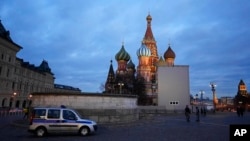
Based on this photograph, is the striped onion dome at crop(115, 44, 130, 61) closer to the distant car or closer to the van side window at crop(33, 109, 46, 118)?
the distant car

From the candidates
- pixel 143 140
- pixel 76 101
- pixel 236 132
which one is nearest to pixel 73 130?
pixel 143 140

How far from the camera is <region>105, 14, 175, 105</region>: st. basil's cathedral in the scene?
85.0 metres

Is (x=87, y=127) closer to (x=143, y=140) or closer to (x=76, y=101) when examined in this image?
(x=143, y=140)

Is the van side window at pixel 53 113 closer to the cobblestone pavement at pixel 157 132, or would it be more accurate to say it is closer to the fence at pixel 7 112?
the cobblestone pavement at pixel 157 132

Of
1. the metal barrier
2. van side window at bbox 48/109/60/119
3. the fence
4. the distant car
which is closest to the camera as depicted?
the distant car

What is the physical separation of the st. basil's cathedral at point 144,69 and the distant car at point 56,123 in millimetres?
65750

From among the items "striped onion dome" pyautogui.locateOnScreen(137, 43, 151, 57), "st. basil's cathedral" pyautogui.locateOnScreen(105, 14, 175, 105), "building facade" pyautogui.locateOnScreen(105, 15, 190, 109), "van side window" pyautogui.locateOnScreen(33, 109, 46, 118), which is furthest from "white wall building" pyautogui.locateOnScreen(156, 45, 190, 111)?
"van side window" pyautogui.locateOnScreen(33, 109, 46, 118)

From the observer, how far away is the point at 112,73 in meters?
99.6

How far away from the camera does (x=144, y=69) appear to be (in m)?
95.3

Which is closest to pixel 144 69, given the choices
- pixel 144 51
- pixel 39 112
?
pixel 144 51

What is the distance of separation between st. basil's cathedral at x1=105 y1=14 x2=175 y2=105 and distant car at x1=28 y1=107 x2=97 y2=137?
216 feet

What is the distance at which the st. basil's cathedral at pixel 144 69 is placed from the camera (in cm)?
8497

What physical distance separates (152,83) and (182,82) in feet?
122

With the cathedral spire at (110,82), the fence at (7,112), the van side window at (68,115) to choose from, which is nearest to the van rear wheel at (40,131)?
the van side window at (68,115)
